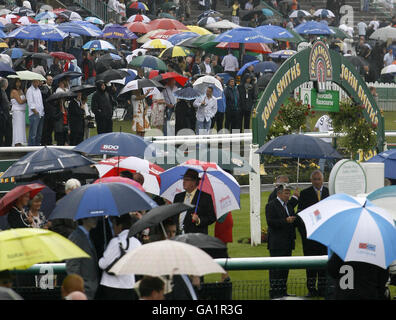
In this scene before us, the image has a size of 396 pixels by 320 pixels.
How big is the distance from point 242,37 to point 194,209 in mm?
18016

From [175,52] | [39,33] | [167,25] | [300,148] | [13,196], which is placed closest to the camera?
[13,196]

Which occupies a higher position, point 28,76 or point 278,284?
point 28,76

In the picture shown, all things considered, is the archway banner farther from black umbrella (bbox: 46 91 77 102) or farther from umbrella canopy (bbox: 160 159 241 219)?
black umbrella (bbox: 46 91 77 102)

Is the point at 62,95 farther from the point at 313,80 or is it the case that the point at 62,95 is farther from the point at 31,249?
the point at 31,249

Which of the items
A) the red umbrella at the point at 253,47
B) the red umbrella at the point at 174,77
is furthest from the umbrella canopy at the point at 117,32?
the red umbrella at the point at 174,77

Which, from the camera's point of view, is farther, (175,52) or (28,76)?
(175,52)

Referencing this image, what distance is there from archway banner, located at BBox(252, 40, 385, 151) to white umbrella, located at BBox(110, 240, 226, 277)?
794cm

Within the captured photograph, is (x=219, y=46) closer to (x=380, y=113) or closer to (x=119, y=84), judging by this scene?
(x=119, y=84)

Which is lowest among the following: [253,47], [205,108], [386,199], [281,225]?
[281,225]

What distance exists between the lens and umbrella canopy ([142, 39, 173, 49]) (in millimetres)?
30273

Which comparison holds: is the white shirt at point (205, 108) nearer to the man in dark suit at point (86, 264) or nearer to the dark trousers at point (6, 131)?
the dark trousers at point (6, 131)

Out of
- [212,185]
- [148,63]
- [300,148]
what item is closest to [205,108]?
[148,63]

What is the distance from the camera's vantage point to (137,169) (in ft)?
41.0

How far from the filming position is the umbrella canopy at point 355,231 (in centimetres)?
840
